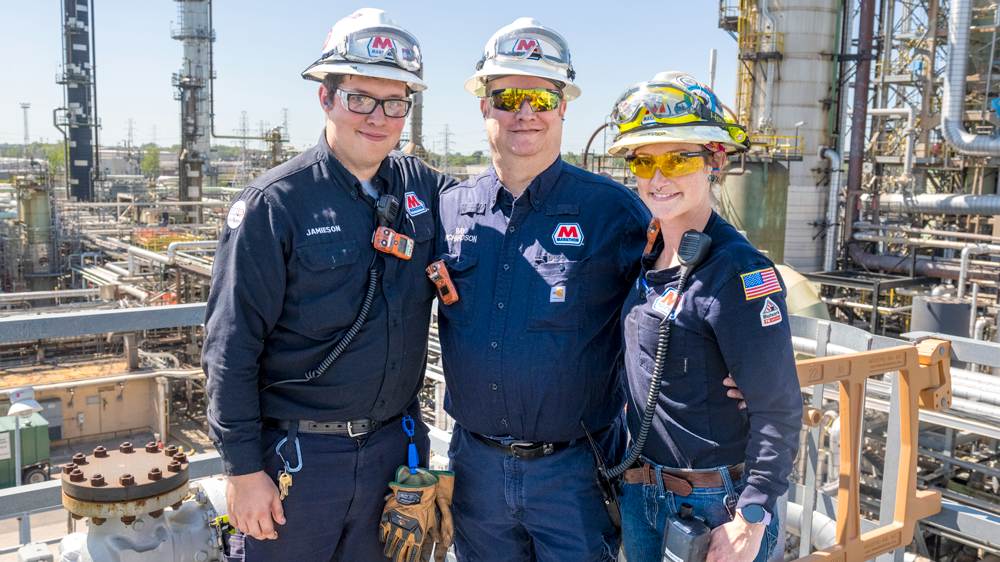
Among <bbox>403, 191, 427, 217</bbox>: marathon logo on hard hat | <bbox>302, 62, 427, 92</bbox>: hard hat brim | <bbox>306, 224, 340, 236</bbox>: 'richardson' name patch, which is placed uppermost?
<bbox>302, 62, 427, 92</bbox>: hard hat brim

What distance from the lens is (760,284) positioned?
2139 millimetres

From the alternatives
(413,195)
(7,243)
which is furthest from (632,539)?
(7,243)

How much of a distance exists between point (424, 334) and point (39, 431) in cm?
1355

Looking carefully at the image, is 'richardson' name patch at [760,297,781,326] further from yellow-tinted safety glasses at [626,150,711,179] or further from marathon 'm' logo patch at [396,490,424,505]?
marathon 'm' logo patch at [396,490,424,505]

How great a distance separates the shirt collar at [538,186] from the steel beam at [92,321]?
1326 mm

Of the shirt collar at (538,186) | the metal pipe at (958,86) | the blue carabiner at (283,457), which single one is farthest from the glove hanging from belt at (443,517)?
the metal pipe at (958,86)

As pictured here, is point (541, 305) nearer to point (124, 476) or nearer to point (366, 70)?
point (366, 70)

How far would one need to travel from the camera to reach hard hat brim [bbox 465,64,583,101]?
2779 millimetres

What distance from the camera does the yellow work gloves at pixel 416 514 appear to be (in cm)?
254

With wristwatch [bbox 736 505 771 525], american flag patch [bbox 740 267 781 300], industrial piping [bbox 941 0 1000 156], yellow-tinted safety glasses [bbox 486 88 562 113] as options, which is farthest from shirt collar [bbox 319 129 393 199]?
industrial piping [bbox 941 0 1000 156]

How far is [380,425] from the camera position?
2.70 m

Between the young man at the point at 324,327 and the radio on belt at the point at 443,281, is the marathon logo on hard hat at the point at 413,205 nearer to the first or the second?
the young man at the point at 324,327

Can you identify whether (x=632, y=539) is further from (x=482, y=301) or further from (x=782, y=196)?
(x=782, y=196)

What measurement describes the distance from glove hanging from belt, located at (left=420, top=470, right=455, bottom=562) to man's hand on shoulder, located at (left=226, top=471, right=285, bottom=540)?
→ 1.74 ft
